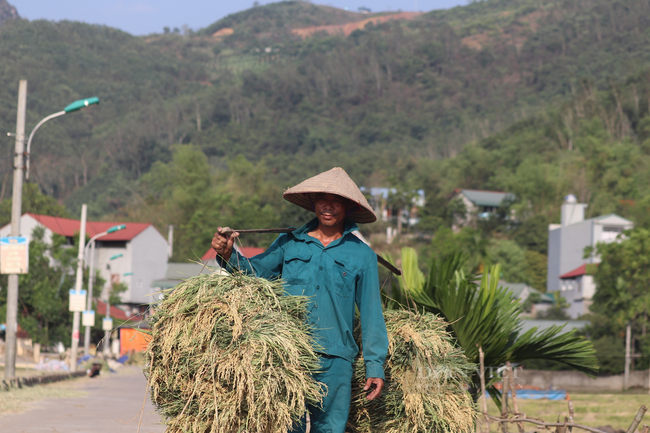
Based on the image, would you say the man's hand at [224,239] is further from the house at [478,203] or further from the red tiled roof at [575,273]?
the house at [478,203]

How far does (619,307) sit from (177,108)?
152337 mm

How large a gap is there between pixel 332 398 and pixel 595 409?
791 inches

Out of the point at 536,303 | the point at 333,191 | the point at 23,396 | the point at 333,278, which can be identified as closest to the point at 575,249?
the point at 536,303

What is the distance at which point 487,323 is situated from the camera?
294 inches

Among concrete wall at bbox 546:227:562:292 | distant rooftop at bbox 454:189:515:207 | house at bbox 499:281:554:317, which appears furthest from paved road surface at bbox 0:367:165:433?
distant rooftop at bbox 454:189:515:207

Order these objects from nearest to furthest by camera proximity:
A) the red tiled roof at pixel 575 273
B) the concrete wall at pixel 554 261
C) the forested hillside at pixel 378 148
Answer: the red tiled roof at pixel 575 273 < the concrete wall at pixel 554 261 < the forested hillside at pixel 378 148

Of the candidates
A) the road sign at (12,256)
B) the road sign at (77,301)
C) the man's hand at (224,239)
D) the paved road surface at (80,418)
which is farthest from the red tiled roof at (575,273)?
the man's hand at (224,239)

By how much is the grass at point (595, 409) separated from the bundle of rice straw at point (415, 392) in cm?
839

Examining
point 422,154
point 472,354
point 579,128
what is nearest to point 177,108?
point 422,154

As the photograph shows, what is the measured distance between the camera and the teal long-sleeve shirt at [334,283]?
15.6 ft

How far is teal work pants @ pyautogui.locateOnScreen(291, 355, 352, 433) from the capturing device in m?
4.64

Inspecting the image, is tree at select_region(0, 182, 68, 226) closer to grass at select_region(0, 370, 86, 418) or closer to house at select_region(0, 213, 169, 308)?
house at select_region(0, 213, 169, 308)

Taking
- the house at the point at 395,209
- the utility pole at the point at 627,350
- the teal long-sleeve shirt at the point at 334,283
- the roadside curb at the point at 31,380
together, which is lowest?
the utility pole at the point at 627,350

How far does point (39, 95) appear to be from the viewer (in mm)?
194000
